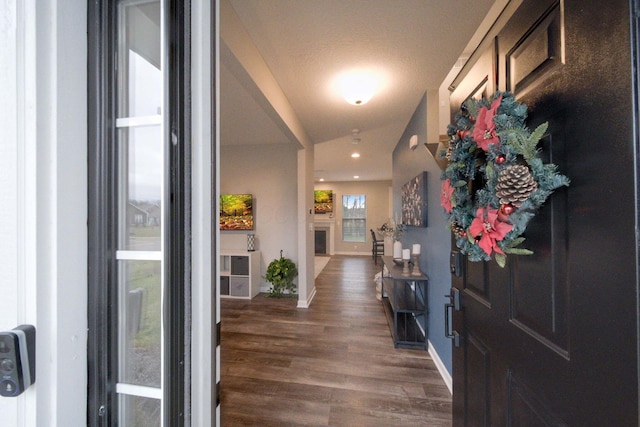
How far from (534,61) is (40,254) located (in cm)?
132

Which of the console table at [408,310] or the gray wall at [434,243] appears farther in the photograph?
the console table at [408,310]

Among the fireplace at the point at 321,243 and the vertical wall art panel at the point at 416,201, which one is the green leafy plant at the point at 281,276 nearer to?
the vertical wall art panel at the point at 416,201

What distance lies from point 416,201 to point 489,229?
2.09 meters

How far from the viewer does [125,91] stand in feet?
1.94

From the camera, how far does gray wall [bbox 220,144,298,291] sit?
4078 millimetres

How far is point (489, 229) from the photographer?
70 cm

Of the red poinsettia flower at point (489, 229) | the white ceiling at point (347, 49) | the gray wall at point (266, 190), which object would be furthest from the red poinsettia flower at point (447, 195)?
the gray wall at point (266, 190)

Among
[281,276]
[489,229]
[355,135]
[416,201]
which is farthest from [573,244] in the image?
[281,276]

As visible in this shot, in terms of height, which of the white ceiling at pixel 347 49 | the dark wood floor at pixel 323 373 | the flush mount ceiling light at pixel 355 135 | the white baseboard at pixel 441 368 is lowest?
the dark wood floor at pixel 323 373

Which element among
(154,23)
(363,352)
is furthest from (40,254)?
(363,352)

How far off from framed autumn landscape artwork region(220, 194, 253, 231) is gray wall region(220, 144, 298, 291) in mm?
102

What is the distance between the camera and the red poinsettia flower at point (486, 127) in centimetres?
70

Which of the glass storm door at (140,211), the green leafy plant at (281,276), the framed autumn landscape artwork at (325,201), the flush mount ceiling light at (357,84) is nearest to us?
the glass storm door at (140,211)

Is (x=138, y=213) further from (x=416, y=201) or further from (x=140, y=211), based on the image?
(x=416, y=201)
